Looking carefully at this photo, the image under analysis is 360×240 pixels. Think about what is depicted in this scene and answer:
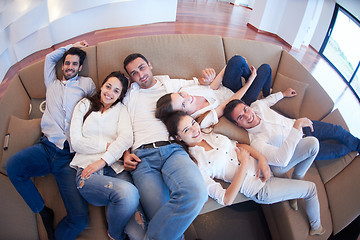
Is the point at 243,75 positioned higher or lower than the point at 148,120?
higher

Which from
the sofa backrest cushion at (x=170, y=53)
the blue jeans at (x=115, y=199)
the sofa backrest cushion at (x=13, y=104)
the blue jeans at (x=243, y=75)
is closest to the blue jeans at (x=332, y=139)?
the blue jeans at (x=243, y=75)

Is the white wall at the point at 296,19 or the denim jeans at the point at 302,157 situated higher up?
the white wall at the point at 296,19

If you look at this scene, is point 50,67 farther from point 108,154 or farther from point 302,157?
point 302,157

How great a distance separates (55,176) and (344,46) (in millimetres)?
5318

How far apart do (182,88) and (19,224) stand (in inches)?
63.7

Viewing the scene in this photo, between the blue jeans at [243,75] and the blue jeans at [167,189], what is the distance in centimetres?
91

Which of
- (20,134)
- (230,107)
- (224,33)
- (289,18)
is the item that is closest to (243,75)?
(230,107)

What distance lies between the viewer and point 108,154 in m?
1.53

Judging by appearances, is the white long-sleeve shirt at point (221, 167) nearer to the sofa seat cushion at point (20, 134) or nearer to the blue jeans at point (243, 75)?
the blue jeans at point (243, 75)

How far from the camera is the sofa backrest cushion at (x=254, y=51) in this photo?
241 centimetres

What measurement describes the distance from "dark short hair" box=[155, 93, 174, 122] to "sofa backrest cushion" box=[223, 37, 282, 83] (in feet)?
3.53

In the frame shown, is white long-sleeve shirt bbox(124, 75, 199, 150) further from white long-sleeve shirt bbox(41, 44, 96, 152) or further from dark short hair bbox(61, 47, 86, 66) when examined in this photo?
dark short hair bbox(61, 47, 86, 66)

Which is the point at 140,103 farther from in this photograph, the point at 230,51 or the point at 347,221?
the point at 347,221

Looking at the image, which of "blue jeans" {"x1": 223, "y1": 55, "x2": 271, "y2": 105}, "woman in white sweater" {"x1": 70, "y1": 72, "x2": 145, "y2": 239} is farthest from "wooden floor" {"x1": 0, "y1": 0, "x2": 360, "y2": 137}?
"blue jeans" {"x1": 223, "y1": 55, "x2": 271, "y2": 105}
